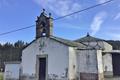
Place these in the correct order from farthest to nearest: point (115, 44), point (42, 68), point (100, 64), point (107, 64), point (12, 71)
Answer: point (115, 44), point (12, 71), point (107, 64), point (42, 68), point (100, 64)

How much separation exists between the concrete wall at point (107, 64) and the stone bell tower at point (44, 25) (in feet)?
22.5

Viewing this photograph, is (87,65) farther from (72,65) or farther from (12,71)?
(12,71)

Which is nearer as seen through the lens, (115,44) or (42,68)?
(42,68)

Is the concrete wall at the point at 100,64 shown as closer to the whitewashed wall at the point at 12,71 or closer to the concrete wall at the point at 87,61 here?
the concrete wall at the point at 87,61

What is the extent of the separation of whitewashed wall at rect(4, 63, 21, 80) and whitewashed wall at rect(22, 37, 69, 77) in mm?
1713

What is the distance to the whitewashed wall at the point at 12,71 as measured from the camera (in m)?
27.0

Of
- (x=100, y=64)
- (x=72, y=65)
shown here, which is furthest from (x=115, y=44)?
(x=72, y=65)

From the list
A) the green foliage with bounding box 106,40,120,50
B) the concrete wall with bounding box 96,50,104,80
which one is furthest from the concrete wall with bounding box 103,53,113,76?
the green foliage with bounding box 106,40,120,50

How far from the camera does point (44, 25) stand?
25281 millimetres

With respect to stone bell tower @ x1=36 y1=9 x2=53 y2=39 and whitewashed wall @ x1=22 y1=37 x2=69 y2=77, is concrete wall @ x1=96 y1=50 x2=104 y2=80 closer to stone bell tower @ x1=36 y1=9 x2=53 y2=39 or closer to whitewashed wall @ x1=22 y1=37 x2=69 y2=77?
whitewashed wall @ x1=22 y1=37 x2=69 y2=77

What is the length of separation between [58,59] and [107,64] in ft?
19.3

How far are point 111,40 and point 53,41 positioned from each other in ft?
64.9

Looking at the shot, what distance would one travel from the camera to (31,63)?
25.2m

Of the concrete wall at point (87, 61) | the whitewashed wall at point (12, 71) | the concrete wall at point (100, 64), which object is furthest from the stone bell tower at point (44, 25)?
the concrete wall at point (100, 64)
